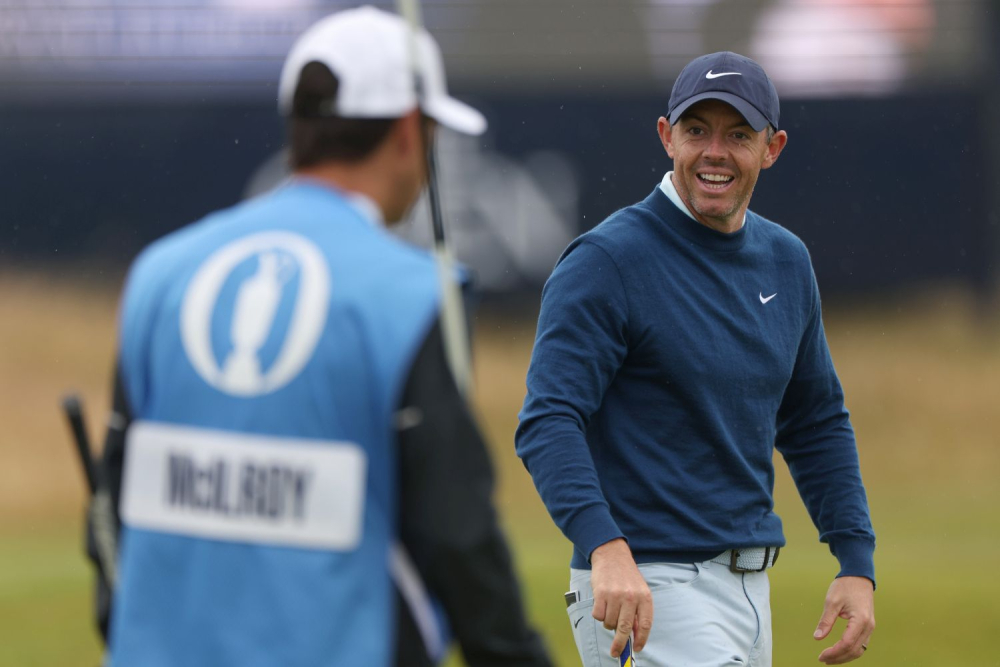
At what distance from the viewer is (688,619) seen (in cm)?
361

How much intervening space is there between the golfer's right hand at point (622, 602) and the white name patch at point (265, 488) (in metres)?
1.14

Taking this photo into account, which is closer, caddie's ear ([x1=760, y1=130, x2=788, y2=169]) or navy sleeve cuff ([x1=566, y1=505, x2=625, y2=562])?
navy sleeve cuff ([x1=566, y1=505, x2=625, y2=562])

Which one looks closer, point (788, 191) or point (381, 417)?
point (381, 417)

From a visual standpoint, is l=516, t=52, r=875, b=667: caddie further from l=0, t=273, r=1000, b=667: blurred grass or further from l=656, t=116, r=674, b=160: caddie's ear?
l=0, t=273, r=1000, b=667: blurred grass

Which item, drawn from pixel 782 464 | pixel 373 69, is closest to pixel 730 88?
pixel 373 69

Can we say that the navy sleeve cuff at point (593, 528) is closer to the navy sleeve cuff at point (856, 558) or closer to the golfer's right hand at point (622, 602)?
the golfer's right hand at point (622, 602)

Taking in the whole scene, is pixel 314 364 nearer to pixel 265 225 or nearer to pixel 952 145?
pixel 265 225

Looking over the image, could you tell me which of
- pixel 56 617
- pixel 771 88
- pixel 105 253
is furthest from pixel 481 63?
pixel 771 88

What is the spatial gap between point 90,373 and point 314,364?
622 inches

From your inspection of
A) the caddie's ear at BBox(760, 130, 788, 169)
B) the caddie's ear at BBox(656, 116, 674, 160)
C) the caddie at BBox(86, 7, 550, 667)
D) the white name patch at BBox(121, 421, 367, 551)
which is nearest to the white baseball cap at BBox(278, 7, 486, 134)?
the caddie at BBox(86, 7, 550, 667)

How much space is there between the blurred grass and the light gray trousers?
8.05 meters

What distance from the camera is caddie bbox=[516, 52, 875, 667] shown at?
3.58 meters

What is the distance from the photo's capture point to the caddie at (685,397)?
141 inches

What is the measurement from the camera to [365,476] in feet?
7.36
